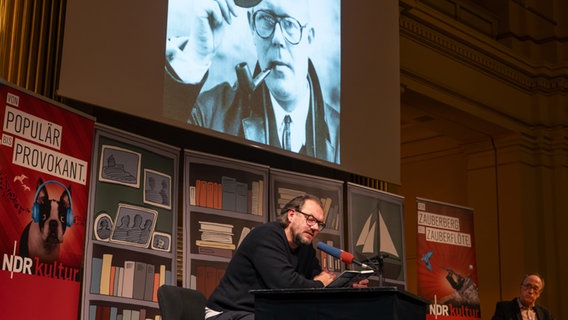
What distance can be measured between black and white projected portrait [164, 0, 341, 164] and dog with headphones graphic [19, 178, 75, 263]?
3.59 feet

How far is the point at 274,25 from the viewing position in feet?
20.6

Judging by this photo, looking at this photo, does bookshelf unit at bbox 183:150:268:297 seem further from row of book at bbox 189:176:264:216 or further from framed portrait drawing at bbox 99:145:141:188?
framed portrait drawing at bbox 99:145:141:188

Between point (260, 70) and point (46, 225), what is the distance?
2261mm

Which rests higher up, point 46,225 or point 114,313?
point 46,225

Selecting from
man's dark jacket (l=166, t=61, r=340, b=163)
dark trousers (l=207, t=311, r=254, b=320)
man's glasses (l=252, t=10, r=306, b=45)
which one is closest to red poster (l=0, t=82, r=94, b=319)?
man's dark jacket (l=166, t=61, r=340, b=163)

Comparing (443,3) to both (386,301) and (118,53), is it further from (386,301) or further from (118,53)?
(386,301)

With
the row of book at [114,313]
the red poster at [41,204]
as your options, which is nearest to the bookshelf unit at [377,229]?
the row of book at [114,313]

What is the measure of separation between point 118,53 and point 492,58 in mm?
5462

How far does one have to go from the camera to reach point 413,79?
8.48 m

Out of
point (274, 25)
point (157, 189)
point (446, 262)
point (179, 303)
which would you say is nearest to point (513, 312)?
point (446, 262)

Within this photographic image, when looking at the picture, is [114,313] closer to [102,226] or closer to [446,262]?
[102,226]

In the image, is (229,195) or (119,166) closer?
(119,166)

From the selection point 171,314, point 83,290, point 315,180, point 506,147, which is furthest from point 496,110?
point 171,314

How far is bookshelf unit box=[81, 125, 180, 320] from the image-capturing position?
4.78m
